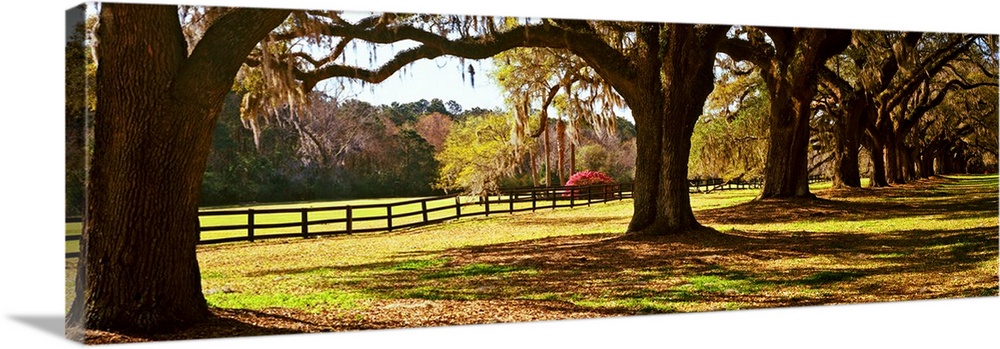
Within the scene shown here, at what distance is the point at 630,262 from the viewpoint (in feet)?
22.7

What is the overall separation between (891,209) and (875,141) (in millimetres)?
3681

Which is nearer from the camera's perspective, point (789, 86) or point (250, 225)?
point (250, 225)

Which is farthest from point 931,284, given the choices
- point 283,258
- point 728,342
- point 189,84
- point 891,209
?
point 189,84

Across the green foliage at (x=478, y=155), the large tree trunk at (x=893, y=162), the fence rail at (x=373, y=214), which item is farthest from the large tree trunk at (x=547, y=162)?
the large tree trunk at (x=893, y=162)

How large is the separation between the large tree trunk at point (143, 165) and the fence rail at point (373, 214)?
218 millimetres

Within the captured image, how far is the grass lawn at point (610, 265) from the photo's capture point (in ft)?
18.3

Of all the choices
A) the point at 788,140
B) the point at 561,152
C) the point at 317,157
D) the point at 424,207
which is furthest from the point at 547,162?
the point at 788,140

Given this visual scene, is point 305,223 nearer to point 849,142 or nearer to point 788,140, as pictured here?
point 788,140

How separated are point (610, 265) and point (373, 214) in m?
1.89

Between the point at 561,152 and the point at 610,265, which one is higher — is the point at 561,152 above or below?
above

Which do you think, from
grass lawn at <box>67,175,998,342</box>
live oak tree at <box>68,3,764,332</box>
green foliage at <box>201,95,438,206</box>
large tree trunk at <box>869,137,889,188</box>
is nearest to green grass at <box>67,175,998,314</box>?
grass lawn at <box>67,175,998,342</box>

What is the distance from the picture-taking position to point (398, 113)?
606 cm

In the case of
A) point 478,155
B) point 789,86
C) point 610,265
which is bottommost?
point 610,265

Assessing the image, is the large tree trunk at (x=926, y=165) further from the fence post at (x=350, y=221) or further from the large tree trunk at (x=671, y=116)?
the fence post at (x=350, y=221)
